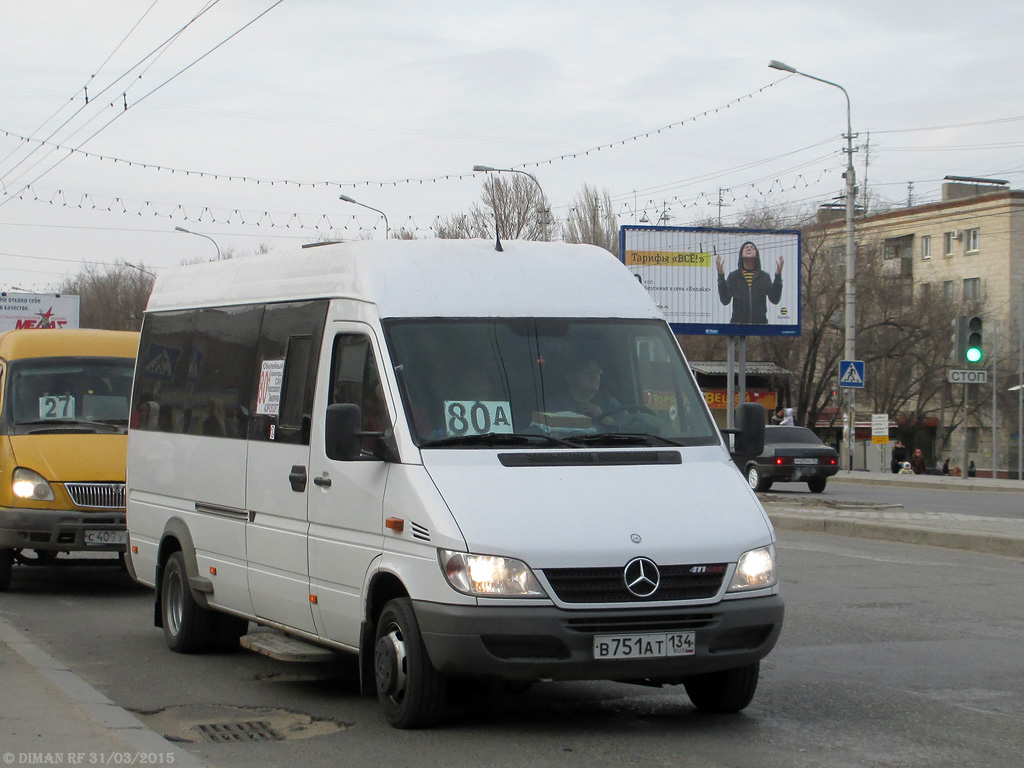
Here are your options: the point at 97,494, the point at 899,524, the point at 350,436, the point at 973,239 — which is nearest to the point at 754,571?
the point at 350,436

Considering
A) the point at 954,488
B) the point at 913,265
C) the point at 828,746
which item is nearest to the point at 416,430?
the point at 828,746

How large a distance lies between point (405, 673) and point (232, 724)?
3.64 feet

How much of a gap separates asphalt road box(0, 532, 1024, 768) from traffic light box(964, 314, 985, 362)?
678 inches

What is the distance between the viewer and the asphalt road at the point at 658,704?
19.9 ft

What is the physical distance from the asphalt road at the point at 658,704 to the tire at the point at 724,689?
7cm

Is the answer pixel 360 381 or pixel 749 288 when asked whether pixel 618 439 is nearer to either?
pixel 360 381

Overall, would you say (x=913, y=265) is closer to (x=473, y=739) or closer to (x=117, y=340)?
(x=117, y=340)

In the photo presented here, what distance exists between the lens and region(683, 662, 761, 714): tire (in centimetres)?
670

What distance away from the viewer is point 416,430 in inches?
260

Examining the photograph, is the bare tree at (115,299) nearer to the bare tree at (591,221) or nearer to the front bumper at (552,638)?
the bare tree at (591,221)

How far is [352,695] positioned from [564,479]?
2080mm

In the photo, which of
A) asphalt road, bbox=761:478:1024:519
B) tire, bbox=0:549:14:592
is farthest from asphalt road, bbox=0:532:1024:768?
asphalt road, bbox=761:478:1024:519

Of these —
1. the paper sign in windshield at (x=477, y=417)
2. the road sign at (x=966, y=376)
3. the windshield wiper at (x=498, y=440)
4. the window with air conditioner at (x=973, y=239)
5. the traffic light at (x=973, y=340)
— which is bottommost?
the windshield wiper at (x=498, y=440)

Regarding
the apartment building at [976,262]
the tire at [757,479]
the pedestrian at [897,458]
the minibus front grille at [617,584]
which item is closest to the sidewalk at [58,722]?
the minibus front grille at [617,584]
